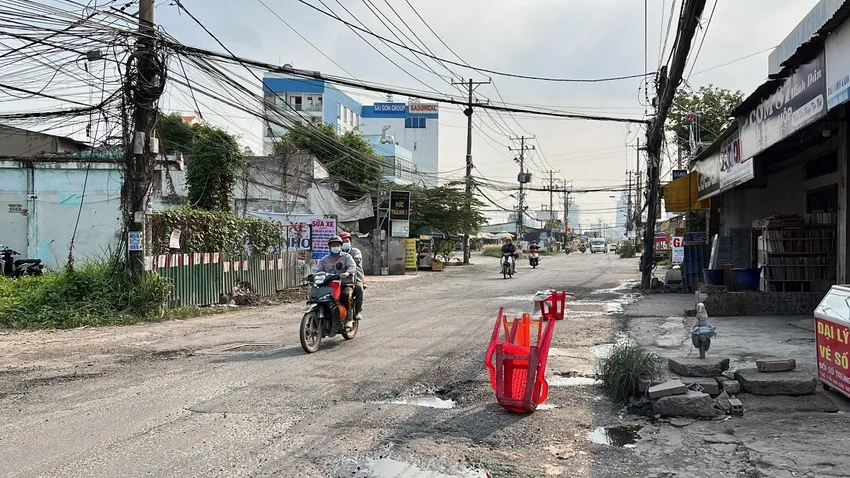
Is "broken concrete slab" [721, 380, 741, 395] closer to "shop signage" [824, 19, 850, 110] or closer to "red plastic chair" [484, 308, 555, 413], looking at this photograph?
"red plastic chair" [484, 308, 555, 413]

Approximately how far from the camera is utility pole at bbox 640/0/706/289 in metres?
10.1

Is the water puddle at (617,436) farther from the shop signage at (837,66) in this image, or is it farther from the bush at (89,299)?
the bush at (89,299)

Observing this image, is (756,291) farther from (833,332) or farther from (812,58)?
(833,332)

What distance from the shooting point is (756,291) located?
12711 millimetres

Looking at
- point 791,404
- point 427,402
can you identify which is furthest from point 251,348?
point 791,404

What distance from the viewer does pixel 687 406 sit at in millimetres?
5488

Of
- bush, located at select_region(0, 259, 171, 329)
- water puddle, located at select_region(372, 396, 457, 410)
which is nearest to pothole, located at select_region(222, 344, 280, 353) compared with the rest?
water puddle, located at select_region(372, 396, 457, 410)

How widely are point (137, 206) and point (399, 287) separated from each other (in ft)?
36.2

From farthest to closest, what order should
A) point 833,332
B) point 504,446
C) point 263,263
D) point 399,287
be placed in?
point 399,287, point 263,263, point 833,332, point 504,446

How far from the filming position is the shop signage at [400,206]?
31.0 metres

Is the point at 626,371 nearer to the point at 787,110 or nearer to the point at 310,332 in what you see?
the point at 310,332

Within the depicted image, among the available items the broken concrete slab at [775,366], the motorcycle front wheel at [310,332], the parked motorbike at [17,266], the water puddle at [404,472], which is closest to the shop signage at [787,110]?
the broken concrete slab at [775,366]

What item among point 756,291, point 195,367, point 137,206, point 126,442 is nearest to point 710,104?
point 756,291

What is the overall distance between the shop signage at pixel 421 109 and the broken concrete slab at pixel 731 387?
85326 millimetres
